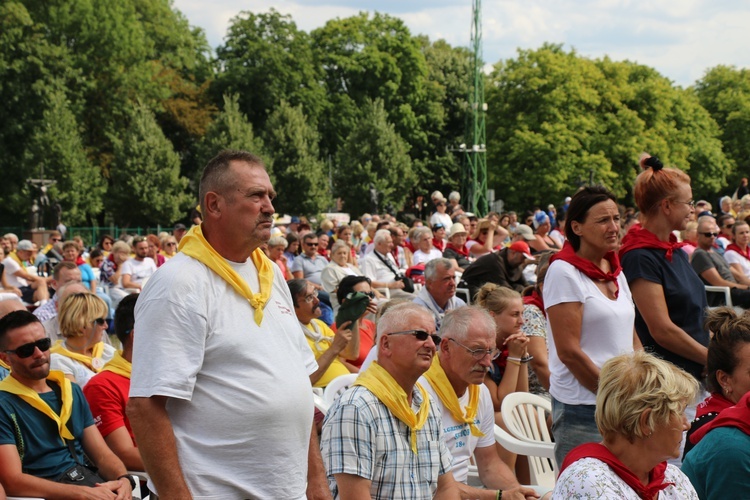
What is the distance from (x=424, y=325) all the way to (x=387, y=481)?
2.24 ft

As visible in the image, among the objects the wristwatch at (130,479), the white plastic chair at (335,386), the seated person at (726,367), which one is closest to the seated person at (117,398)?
the wristwatch at (130,479)

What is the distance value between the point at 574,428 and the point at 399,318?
0.96m

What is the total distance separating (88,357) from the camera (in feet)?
19.4

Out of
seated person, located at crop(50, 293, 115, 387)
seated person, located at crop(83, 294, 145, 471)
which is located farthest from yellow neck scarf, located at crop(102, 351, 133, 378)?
seated person, located at crop(50, 293, 115, 387)

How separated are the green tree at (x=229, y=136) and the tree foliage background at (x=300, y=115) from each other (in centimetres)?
10

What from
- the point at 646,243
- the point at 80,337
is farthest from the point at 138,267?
the point at 646,243

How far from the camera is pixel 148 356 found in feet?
8.74

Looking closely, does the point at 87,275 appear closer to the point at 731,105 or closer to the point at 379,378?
the point at 379,378

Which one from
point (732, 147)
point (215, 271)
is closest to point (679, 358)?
point (215, 271)

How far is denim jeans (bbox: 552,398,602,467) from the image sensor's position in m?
4.15

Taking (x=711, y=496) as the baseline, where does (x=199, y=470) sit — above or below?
above

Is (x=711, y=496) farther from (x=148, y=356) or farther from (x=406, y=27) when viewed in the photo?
(x=406, y=27)

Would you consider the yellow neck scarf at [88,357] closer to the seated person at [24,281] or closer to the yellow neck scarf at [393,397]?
the yellow neck scarf at [393,397]

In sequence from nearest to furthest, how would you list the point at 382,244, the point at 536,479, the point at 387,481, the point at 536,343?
the point at 387,481, the point at 536,479, the point at 536,343, the point at 382,244
